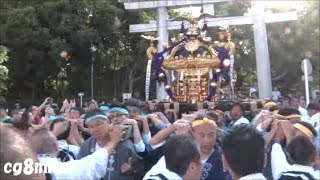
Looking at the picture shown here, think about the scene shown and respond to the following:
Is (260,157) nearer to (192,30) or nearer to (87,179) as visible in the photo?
(87,179)

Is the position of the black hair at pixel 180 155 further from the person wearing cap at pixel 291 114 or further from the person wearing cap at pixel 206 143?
the person wearing cap at pixel 291 114

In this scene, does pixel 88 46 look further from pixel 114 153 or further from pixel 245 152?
pixel 245 152

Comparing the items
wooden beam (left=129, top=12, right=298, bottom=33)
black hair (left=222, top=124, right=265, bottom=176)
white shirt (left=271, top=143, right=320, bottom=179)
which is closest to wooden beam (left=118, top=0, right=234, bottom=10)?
wooden beam (left=129, top=12, right=298, bottom=33)

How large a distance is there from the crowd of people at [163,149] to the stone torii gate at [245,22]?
1619 centimetres

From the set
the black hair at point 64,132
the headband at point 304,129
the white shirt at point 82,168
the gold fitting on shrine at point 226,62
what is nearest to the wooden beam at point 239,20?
the gold fitting on shrine at point 226,62

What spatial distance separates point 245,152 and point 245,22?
19.6 meters

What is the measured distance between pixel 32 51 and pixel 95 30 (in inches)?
145

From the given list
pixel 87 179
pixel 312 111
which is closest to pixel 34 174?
pixel 87 179

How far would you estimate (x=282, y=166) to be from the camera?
11.5ft

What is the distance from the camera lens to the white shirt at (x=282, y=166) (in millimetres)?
3215

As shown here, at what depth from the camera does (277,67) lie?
3009 cm

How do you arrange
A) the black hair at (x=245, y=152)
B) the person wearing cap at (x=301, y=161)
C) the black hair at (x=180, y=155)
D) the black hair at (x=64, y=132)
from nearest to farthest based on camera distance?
1. the black hair at (x=245, y=152)
2. the black hair at (x=180, y=155)
3. the person wearing cap at (x=301, y=161)
4. the black hair at (x=64, y=132)

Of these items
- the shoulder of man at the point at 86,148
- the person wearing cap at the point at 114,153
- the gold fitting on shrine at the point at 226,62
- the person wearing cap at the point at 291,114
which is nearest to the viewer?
the person wearing cap at the point at 114,153

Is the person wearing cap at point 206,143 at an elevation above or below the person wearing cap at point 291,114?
below
